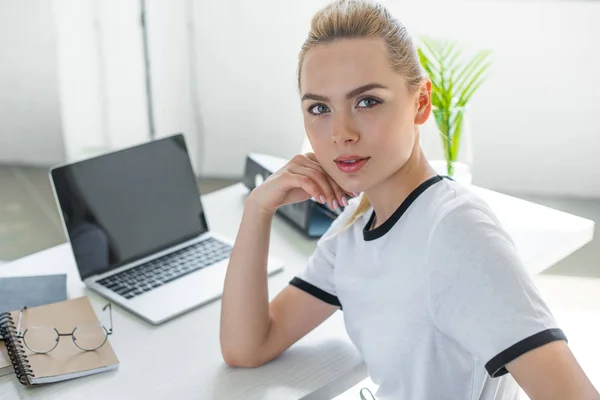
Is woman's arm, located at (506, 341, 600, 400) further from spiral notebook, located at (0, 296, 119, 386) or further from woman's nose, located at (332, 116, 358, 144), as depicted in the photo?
spiral notebook, located at (0, 296, 119, 386)

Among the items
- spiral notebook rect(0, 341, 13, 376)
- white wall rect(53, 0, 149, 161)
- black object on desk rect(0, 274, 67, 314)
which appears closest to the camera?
spiral notebook rect(0, 341, 13, 376)

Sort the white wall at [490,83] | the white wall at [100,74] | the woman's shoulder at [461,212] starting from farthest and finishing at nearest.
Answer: the white wall at [100,74], the white wall at [490,83], the woman's shoulder at [461,212]

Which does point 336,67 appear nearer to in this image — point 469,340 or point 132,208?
point 469,340

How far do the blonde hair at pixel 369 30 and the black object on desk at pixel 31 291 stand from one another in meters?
0.69

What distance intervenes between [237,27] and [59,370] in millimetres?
2582

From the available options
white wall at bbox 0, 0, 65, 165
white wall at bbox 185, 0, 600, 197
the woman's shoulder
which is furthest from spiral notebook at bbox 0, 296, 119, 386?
white wall at bbox 0, 0, 65, 165

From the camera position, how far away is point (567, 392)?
1019mm

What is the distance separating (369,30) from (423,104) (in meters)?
0.16

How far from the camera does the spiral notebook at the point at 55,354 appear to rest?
4.43ft

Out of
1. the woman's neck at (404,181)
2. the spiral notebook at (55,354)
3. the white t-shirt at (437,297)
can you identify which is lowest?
the spiral notebook at (55,354)

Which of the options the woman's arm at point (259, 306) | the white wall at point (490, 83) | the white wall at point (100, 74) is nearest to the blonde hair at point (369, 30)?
the woman's arm at point (259, 306)

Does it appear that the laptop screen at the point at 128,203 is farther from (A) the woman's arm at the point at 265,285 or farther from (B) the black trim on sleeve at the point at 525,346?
(B) the black trim on sleeve at the point at 525,346

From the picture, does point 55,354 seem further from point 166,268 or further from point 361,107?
point 361,107

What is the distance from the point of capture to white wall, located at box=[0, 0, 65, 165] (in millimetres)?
3826
